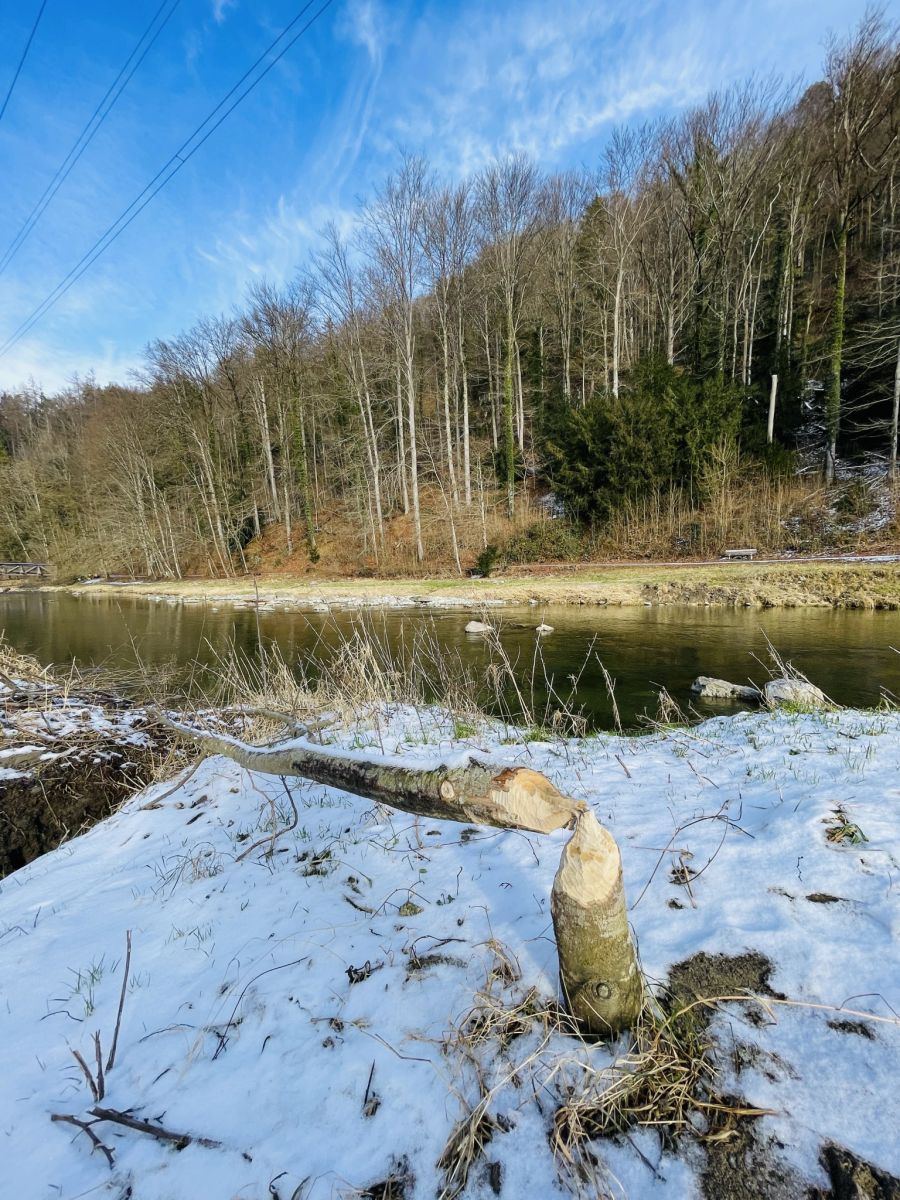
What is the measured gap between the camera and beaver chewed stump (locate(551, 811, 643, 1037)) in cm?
140

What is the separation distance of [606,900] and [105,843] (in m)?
4.29

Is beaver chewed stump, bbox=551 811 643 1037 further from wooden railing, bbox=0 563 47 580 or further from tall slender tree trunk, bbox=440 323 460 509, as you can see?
wooden railing, bbox=0 563 47 580

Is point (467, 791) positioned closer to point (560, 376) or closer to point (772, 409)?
point (772, 409)

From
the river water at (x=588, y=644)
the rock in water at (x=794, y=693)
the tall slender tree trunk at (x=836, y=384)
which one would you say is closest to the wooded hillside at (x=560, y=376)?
the tall slender tree trunk at (x=836, y=384)

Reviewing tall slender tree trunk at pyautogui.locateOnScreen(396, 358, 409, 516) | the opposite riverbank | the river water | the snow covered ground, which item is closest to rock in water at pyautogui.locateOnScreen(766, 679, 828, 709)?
the river water

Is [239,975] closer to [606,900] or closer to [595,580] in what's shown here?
[606,900]

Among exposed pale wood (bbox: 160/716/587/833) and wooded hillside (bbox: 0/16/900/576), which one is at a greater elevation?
wooded hillside (bbox: 0/16/900/576)

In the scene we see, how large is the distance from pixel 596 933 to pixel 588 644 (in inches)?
395

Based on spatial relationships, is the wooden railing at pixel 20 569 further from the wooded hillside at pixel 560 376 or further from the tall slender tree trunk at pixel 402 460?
the tall slender tree trunk at pixel 402 460

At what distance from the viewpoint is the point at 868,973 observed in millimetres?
1477

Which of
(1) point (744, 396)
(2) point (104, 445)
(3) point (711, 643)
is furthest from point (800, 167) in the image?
(2) point (104, 445)

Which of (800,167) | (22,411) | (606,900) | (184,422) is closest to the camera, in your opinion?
(606,900)

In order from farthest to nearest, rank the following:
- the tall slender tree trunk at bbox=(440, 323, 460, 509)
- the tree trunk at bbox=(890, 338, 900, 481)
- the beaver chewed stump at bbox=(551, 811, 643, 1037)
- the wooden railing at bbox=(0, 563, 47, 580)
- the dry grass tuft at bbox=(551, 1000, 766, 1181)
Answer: the wooden railing at bbox=(0, 563, 47, 580)
the tall slender tree trunk at bbox=(440, 323, 460, 509)
the tree trunk at bbox=(890, 338, 900, 481)
the beaver chewed stump at bbox=(551, 811, 643, 1037)
the dry grass tuft at bbox=(551, 1000, 766, 1181)

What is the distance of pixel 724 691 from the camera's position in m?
7.46
